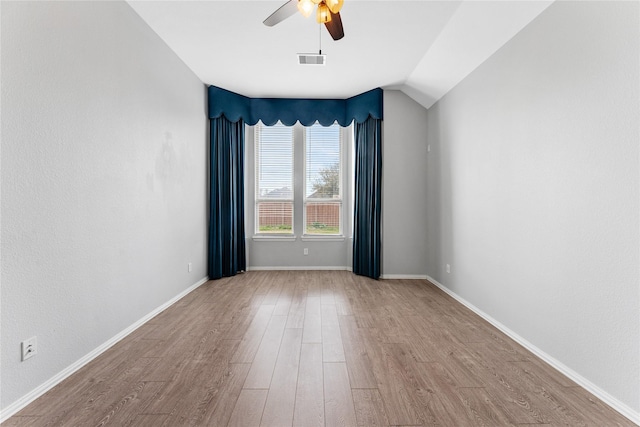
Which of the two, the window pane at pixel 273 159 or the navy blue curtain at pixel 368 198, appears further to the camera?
the window pane at pixel 273 159

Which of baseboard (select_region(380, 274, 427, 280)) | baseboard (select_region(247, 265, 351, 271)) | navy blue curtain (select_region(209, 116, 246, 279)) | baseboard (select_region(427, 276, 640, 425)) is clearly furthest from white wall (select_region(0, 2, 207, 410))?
baseboard (select_region(427, 276, 640, 425))

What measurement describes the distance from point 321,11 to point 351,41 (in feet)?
5.10

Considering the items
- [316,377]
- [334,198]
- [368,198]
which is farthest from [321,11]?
[334,198]

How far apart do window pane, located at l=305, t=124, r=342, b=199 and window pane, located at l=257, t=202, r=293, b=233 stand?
0.44m

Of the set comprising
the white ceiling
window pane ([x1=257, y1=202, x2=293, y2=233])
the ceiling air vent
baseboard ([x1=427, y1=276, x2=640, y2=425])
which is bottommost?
baseboard ([x1=427, y1=276, x2=640, y2=425])

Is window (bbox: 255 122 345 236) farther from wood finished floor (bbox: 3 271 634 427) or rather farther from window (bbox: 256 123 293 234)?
wood finished floor (bbox: 3 271 634 427)

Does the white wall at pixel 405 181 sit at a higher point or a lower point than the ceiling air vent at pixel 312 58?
lower

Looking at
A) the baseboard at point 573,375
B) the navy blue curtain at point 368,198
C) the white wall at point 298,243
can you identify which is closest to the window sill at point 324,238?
the white wall at point 298,243

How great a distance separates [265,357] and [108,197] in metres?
1.67

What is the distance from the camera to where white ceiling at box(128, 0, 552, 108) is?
8.96ft

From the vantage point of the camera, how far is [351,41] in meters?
3.32

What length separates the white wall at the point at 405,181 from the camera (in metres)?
4.70

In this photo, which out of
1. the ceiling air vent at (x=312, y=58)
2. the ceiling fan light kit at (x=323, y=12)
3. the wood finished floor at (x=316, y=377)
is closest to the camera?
the wood finished floor at (x=316, y=377)

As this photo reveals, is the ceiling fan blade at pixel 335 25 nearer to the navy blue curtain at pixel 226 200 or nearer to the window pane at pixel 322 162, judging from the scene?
the navy blue curtain at pixel 226 200
